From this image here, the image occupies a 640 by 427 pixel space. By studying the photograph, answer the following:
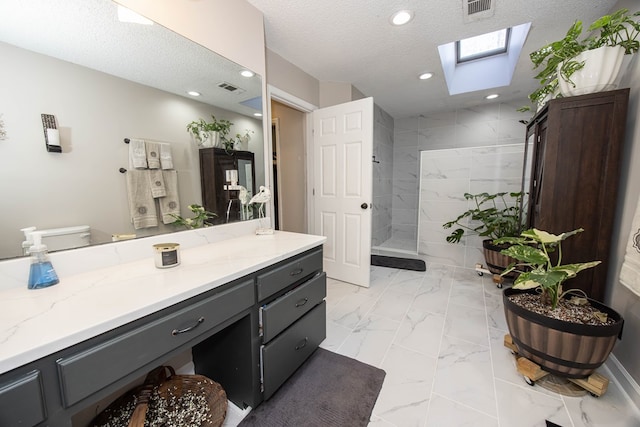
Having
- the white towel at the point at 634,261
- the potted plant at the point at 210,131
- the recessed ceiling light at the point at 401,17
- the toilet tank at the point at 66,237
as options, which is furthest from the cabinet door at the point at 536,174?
the toilet tank at the point at 66,237

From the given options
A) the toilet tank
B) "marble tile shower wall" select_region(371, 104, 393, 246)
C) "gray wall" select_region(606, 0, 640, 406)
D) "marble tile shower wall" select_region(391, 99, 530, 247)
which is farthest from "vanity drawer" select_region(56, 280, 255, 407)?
"marble tile shower wall" select_region(391, 99, 530, 247)

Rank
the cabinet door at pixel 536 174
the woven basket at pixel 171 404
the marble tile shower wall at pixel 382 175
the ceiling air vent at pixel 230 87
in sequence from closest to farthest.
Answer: the woven basket at pixel 171 404 → the ceiling air vent at pixel 230 87 → the cabinet door at pixel 536 174 → the marble tile shower wall at pixel 382 175

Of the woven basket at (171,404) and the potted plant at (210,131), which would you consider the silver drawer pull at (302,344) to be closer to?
the woven basket at (171,404)

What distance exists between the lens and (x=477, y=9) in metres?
1.79

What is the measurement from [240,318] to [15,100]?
3.81 ft

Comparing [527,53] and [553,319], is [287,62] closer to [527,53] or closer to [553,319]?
[527,53]

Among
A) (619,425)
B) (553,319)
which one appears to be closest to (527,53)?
(553,319)

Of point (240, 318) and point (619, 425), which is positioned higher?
point (240, 318)

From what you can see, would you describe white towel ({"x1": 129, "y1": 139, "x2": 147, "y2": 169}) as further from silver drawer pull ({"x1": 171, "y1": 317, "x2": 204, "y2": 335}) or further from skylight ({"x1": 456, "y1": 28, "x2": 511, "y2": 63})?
skylight ({"x1": 456, "y1": 28, "x2": 511, "y2": 63})

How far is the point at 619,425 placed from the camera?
1.14 metres

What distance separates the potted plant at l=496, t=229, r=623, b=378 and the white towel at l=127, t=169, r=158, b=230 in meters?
1.97

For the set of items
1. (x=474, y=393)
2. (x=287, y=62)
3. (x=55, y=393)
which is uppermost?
(x=287, y=62)

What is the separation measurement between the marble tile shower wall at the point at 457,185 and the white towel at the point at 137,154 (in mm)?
3176

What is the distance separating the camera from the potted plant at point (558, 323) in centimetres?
118
